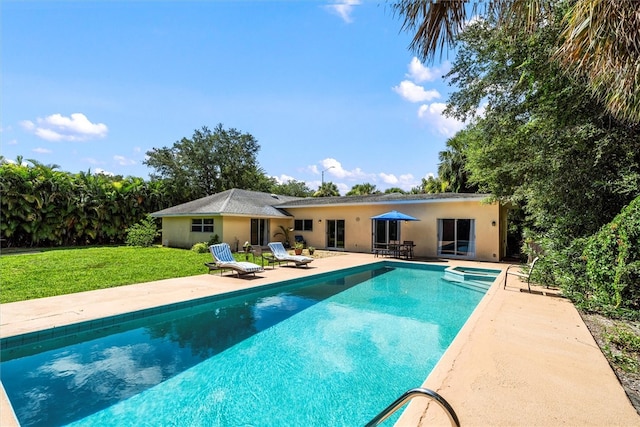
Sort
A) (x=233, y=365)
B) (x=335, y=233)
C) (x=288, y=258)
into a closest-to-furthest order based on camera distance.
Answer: (x=233, y=365) < (x=288, y=258) < (x=335, y=233)

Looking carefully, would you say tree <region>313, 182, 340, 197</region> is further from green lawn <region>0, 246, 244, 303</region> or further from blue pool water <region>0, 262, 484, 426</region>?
blue pool water <region>0, 262, 484, 426</region>

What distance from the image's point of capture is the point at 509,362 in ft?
14.5

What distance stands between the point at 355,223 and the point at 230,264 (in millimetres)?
11516

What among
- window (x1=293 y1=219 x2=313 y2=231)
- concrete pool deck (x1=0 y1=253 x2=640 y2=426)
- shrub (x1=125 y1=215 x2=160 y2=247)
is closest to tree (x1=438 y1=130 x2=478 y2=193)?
window (x1=293 y1=219 x2=313 y2=231)

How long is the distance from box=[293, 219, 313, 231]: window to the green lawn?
8.60 m

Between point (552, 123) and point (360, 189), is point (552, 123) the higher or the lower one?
the lower one

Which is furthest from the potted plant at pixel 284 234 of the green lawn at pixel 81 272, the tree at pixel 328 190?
the tree at pixel 328 190

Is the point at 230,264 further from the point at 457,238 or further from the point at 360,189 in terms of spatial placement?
the point at 360,189

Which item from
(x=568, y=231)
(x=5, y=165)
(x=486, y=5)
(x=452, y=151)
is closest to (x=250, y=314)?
(x=486, y=5)

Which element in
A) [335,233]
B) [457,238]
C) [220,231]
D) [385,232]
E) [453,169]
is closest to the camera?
[457,238]

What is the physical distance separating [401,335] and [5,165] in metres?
26.3

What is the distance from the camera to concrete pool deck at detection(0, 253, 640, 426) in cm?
320

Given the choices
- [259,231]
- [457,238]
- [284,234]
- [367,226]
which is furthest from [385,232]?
[259,231]

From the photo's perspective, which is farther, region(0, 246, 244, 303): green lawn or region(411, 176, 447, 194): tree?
region(411, 176, 447, 194): tree
